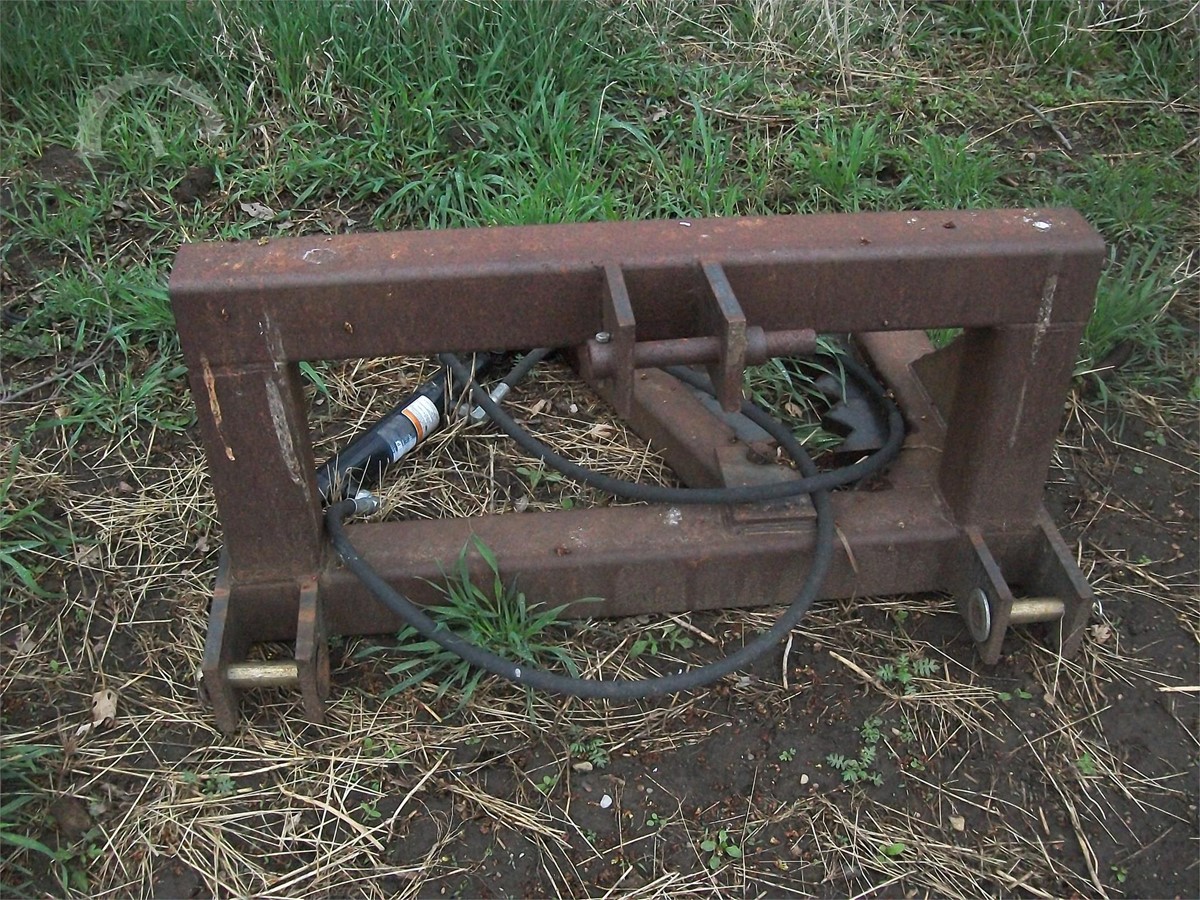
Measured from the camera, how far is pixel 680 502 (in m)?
2.26

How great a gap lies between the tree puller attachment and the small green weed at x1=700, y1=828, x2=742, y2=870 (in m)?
0.25

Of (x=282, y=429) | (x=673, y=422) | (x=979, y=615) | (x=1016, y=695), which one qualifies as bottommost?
(x=1016, y=695)

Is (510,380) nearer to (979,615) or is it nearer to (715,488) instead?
(715,488)

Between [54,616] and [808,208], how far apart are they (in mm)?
2161

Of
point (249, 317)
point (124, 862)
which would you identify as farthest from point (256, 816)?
point (249, 317)

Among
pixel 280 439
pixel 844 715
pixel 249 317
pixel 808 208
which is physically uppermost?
pixel 249 317

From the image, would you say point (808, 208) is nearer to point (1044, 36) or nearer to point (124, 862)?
point (1044, 36)

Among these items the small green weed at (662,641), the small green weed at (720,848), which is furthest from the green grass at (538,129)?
the small green weed at (720,848)

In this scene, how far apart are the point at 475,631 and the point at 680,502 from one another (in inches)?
18.0

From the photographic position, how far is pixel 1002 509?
7.25 ft

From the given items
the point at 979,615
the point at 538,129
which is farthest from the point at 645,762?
the point at 538,129

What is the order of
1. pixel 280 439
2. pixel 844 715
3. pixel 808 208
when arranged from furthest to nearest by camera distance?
pixel 808 208, pixel 844 715, pixel 280 439

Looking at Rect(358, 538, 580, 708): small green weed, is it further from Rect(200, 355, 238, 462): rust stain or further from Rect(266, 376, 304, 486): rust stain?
Rect(200, 355, 238, 462): rust stain

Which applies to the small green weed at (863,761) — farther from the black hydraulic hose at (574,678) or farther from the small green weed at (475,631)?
the small green weed at (475,631)
